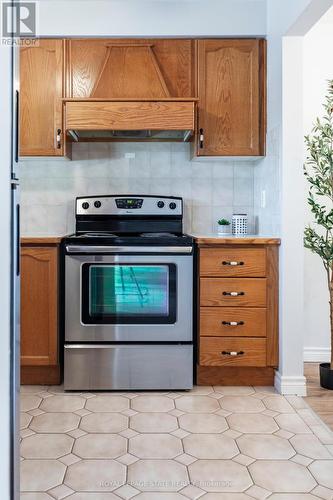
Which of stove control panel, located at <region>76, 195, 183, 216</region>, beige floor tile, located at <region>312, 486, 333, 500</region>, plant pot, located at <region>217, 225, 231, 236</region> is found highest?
stove control panel, located at <region>76, 195, 183, 216</region>

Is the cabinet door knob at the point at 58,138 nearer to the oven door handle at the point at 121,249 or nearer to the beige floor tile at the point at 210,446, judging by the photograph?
the oven door handle at the point at 121,249

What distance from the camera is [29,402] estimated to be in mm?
2852

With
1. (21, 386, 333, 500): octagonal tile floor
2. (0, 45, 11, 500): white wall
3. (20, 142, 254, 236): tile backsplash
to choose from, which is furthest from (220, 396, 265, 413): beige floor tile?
(0, 45, 11, 500): white wall

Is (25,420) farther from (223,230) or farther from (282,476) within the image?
(223,230)

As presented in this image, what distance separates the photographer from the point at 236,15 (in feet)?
10.9

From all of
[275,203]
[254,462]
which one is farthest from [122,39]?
[254,462]

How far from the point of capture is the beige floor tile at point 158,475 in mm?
1940

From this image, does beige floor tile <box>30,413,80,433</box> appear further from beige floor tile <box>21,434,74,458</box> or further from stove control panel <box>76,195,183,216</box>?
stove control panel <box>76,195,183,216</box>

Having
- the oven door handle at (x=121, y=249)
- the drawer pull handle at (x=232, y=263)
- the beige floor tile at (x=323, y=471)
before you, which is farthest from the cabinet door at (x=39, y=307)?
the beige floor tile at (x=323, y=471)

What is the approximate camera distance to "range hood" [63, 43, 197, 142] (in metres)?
3.17

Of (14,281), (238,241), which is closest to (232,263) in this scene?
(238,241)

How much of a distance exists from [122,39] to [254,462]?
2.65 m

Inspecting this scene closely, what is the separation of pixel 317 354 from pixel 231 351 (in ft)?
3.16

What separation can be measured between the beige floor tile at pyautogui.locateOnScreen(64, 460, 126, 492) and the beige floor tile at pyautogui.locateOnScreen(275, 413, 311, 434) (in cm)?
89
